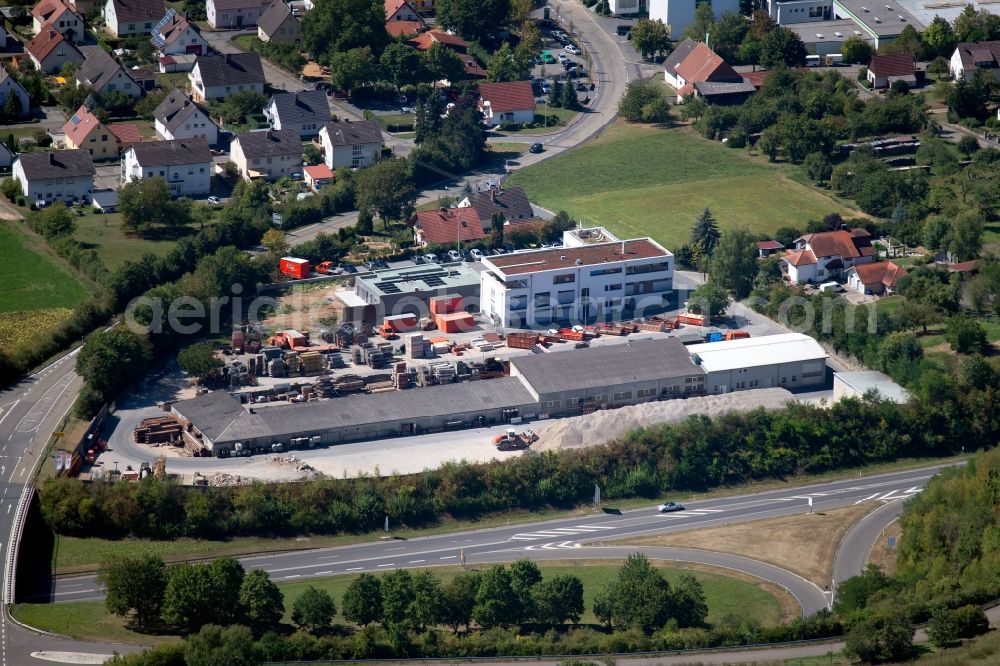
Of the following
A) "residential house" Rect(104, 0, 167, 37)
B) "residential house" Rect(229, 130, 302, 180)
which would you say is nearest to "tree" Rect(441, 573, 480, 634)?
"residential house" Rect(229, 130, 302, 180)

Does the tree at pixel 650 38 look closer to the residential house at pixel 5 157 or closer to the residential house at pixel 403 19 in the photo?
the residential house at pixel 403 19

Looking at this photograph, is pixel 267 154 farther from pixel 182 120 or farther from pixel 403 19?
pixel 403 19

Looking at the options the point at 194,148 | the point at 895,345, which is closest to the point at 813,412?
the point at 895,345

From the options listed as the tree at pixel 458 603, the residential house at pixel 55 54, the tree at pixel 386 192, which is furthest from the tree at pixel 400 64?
the tree at pixel 458 603

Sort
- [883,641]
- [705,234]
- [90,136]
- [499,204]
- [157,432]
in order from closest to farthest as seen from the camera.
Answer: [883,641]
[157,432]
[705,234]
[499,204]
[90,136]

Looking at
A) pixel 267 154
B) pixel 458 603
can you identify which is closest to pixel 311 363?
pixel 458 603

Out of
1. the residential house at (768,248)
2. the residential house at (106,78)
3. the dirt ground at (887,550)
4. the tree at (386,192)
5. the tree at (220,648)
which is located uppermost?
the residential house at (106,78)
